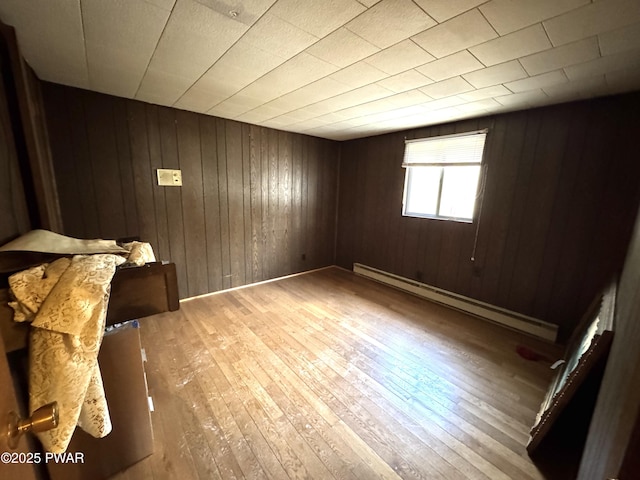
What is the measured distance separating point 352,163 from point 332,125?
99 cm

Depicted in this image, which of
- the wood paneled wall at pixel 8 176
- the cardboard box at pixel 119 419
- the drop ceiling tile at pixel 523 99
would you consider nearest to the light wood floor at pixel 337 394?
the cardboard box at pixel 119 419

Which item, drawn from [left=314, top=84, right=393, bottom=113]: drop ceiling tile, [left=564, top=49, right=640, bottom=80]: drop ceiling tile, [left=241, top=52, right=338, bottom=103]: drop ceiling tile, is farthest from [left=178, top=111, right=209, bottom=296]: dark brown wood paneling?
[left=564, top=49, right=640, bottom=80]: drop ceiling tile

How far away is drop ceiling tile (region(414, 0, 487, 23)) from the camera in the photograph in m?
1.16

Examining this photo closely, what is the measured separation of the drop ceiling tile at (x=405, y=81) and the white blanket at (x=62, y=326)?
2.11 m

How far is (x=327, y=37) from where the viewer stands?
1.45 metres

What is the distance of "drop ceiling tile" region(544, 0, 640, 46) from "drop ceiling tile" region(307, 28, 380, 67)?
89 cm

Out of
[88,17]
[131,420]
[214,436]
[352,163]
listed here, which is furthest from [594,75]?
[131,420]

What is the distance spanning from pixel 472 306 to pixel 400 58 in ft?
8.88

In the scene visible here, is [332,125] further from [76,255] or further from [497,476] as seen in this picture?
[497,476]

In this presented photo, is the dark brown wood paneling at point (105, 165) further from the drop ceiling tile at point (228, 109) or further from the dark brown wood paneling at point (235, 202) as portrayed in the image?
the dark brown wood paneling at point (235, 202)

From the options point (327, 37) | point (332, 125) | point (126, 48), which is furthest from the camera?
point (332, 125)

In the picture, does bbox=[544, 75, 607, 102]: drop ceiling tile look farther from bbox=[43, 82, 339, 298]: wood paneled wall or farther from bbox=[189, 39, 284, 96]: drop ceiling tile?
bbox=[43, 82, 339, 298]: wood paneled wall

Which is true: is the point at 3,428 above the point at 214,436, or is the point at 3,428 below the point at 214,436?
above

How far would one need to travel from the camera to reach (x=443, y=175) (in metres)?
3.28
